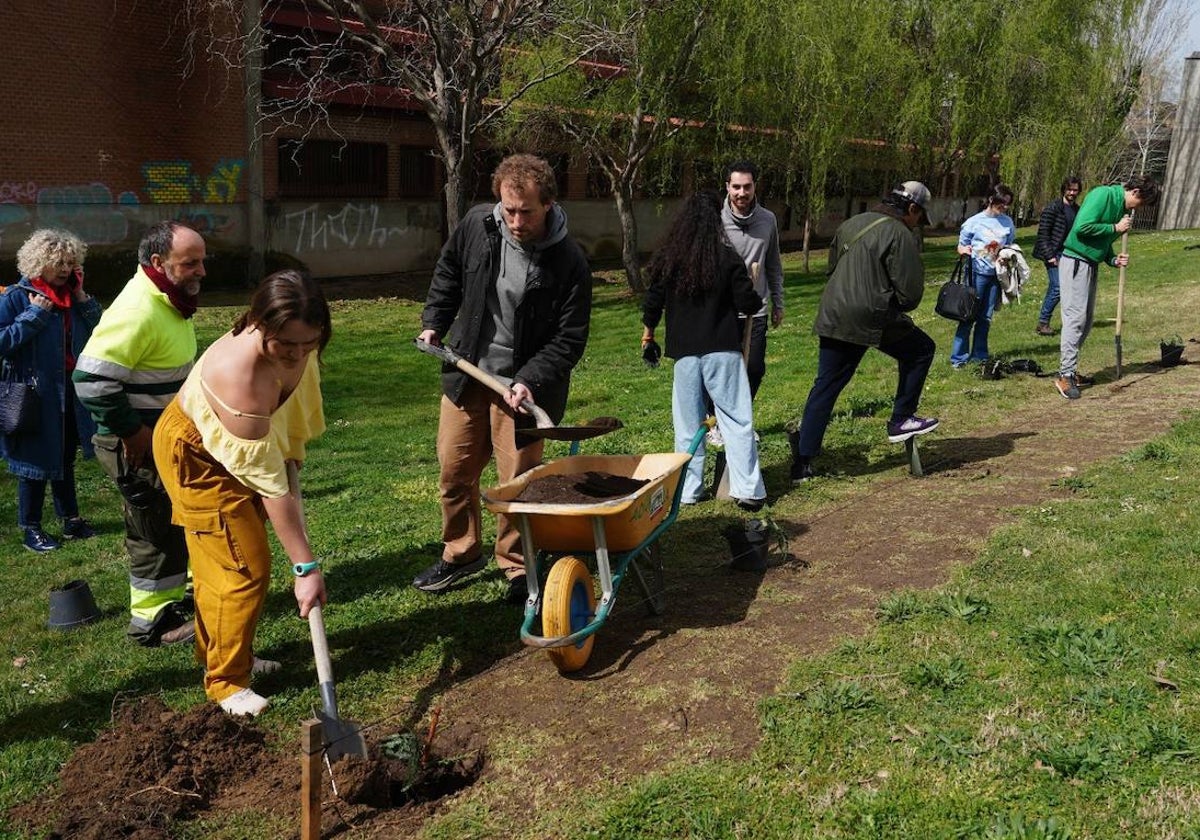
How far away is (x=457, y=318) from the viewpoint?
5332mm

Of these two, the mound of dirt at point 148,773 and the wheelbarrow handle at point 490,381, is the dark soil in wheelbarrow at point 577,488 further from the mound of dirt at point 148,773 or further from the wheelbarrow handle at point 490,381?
the mound of dirt at point 148,773

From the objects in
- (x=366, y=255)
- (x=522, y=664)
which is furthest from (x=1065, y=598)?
(x=366, y=255)

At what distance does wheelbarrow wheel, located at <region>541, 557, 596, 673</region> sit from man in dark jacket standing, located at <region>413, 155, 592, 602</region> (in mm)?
891

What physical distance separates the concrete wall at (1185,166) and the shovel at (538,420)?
39724mm

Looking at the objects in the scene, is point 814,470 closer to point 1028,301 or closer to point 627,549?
point 627,549

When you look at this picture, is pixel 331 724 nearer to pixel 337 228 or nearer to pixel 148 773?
pixel 148 773

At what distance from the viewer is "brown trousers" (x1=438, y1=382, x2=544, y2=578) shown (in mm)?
5250

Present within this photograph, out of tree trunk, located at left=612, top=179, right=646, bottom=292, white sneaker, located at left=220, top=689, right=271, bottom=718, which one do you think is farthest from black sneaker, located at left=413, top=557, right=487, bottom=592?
tree trunk, located at left=612, top=179, right=646, bottom=292

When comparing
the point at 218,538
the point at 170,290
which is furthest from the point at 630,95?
the point at 218,538

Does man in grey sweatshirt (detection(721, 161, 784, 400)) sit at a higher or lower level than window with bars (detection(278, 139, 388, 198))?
lower

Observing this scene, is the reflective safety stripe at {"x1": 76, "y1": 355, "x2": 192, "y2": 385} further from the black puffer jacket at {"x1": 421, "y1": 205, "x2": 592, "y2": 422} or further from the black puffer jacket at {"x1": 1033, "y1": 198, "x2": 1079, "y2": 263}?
the black puffer jacket at {"x1": 1033, "y1": 198, "x2": 1079, "y2": 263}

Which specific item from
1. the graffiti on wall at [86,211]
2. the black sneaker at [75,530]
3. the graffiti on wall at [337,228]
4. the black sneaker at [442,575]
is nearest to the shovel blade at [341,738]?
the black sneaker at [442,575]

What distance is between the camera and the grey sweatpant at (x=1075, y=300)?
9.38 metres

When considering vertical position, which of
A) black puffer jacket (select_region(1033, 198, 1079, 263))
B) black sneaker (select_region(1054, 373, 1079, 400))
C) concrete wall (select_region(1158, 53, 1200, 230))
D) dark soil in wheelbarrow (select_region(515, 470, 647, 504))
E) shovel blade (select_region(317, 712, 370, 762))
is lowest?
shovel blade (select_region(317, 712, 370, 762))
